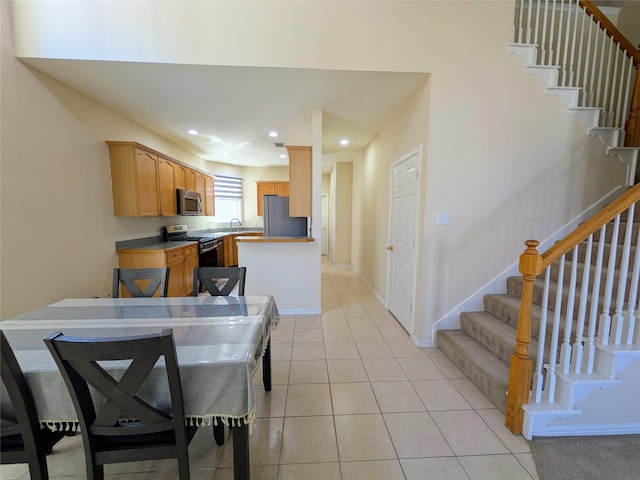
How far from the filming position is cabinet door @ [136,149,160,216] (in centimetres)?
352

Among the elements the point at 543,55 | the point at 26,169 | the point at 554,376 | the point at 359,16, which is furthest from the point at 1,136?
the point at 543,55

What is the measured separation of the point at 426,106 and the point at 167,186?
3.90m

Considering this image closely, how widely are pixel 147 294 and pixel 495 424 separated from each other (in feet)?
8.98

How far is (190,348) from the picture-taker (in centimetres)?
122

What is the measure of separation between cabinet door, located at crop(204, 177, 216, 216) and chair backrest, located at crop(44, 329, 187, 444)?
5181mm

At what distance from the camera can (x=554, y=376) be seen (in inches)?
65.0

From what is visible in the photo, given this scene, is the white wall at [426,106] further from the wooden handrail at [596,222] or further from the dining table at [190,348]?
the dining table at [190,348]

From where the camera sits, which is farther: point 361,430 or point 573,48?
point 573,48

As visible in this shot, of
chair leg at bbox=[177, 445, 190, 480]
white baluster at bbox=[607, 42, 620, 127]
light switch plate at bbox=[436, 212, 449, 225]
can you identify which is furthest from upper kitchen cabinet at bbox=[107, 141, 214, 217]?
white baluster at bbox=[607, 42, 620, 127]

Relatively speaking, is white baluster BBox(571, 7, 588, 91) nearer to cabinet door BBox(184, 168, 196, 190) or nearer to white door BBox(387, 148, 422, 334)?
white door BBox(387, 148, 422, 334)

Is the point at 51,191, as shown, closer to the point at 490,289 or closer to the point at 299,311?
the point at 299,311

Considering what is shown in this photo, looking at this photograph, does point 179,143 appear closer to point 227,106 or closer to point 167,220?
point 167,220

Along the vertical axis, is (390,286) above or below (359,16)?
below

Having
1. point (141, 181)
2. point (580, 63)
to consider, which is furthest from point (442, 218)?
point (141, 181)
